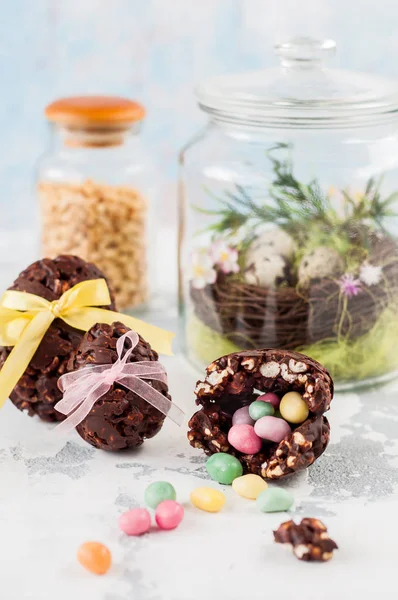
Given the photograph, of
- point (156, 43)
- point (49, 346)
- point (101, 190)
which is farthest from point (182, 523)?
point (156, 43)

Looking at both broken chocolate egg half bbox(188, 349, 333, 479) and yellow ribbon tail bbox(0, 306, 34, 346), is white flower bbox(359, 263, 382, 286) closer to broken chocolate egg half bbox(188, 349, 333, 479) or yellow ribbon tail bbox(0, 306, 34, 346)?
broken chocolate egg half bbox(188, 349, 333, 479)

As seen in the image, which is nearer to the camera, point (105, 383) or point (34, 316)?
point (105, 383)

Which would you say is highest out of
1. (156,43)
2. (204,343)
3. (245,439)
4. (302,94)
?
(302,94)

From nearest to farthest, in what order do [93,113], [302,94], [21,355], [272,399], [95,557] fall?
[95,557] → [272,399] → [21,355] → [302,94] → [93,113]

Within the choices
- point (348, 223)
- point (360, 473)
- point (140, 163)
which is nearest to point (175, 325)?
point (140, 163)

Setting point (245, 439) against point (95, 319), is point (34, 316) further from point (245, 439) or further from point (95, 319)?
point (245, 439)

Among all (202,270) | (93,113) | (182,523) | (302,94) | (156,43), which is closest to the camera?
(182,523)

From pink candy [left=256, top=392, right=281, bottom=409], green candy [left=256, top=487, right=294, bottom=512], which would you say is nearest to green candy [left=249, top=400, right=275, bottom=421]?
pink candy [left=256, top=392, right=281, bottom=409]

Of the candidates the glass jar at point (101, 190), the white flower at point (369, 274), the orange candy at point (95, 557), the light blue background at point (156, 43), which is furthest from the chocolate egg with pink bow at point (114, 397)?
the light blue background at point (156, 43)
